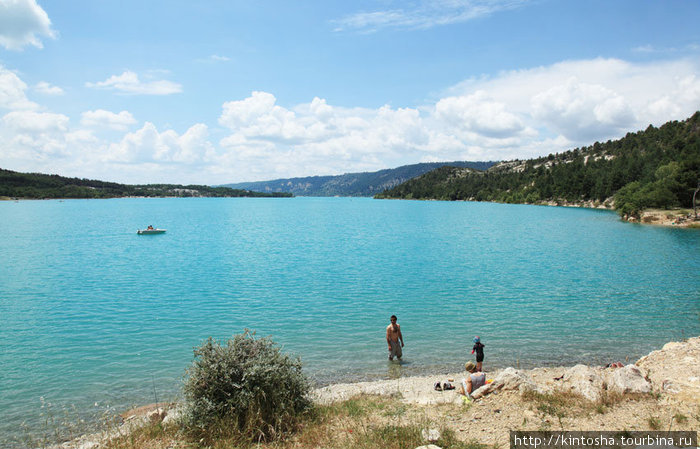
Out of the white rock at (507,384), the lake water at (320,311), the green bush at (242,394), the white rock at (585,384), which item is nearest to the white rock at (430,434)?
the green bush at (242,394)

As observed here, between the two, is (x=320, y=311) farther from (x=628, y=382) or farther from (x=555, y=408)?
(x=628, y=382)

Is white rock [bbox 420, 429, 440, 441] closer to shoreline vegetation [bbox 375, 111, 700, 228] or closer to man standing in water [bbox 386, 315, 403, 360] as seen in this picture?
man standing in water [bbox 386, 315, 403, 360]

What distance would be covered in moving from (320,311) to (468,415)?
15.3m

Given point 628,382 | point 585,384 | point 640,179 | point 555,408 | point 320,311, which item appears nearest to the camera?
point 555,408

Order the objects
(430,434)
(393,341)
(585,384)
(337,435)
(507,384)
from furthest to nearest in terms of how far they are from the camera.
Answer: (393,341)
(507,384)
(585,384)
(337,435)
(430,434)

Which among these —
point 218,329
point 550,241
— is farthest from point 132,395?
point 550,241

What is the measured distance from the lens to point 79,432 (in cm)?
1195

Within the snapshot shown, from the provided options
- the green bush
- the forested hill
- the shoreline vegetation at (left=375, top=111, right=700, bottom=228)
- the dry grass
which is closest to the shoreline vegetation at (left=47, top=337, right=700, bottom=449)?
the dry grass

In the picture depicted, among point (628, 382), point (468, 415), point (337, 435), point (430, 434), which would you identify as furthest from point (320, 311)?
point (628, 382)

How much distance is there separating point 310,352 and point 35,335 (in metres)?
15.3

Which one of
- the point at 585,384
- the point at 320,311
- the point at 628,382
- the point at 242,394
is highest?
the point at 242,394

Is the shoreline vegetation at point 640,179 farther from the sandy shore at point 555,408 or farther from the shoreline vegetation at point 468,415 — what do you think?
the shoreline vegetation at point 468,415

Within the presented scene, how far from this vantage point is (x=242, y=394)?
9.27m

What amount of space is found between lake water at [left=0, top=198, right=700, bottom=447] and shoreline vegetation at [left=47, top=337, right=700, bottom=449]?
4092 millimetres
